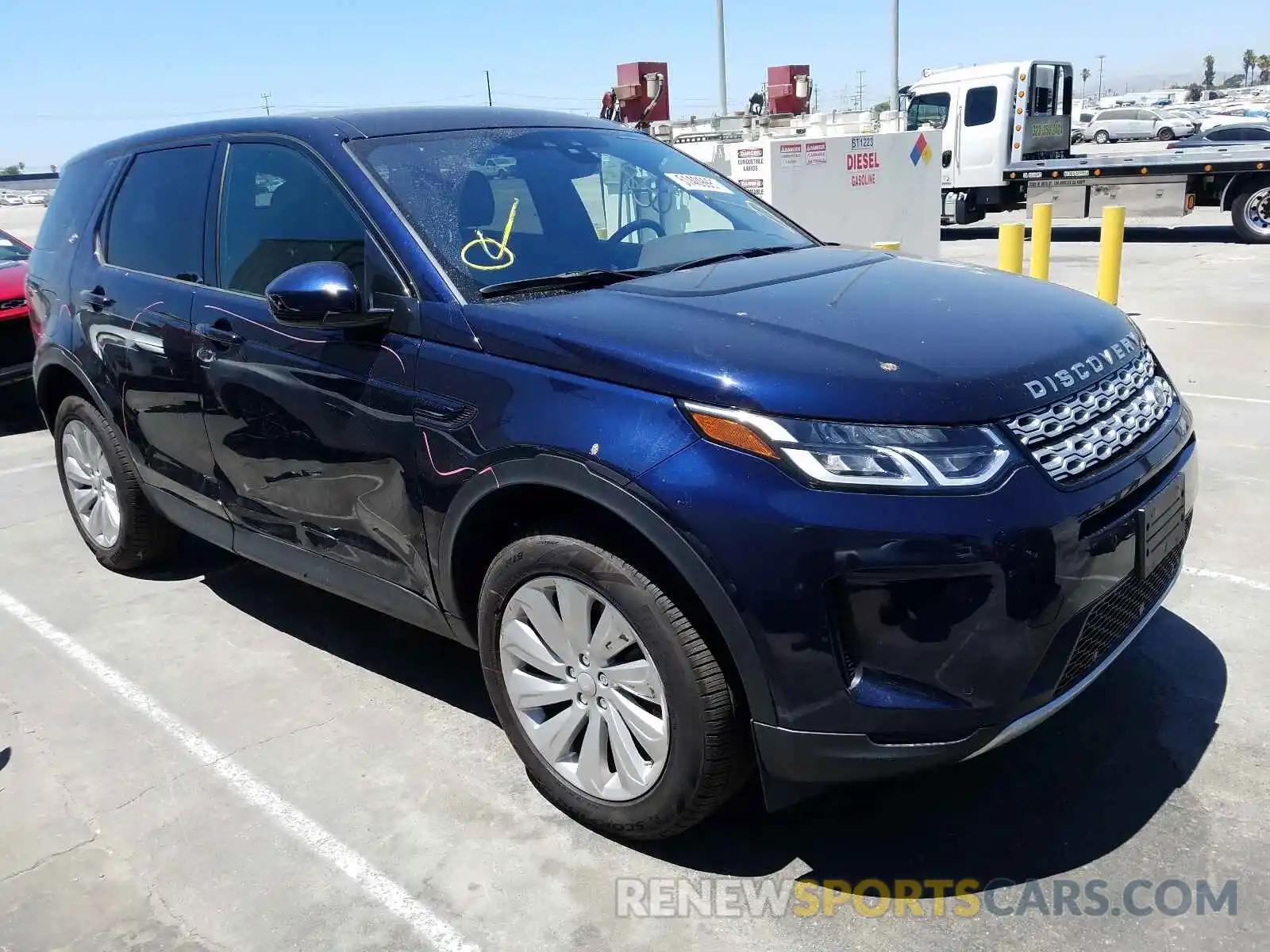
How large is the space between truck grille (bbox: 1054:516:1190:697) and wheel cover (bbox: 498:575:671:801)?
3.10ft

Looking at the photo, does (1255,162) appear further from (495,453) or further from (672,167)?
(495,453)

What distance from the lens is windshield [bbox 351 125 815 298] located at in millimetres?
3121

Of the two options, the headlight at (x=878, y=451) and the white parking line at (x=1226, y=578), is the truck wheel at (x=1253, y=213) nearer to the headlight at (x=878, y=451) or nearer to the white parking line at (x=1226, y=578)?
the white parking line at (x=1226, y=578)

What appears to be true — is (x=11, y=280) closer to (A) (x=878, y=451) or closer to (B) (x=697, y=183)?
(B) (x=697, y=183)

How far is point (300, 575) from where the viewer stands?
3.61m

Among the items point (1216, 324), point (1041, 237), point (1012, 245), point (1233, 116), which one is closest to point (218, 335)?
point (1012, 245)

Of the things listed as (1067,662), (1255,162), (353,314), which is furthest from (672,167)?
(1255,162)

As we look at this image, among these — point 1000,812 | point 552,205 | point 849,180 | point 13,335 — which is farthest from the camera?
point 849,180

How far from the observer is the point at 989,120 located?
1798 centimetres

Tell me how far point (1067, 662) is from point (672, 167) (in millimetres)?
2379

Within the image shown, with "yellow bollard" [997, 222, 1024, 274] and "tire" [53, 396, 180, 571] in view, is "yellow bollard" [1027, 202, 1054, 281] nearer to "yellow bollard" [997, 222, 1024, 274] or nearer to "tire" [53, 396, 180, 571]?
"yellow bollard" [997, 222, 1024, 274]

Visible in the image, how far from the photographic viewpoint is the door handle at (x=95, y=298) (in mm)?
4266

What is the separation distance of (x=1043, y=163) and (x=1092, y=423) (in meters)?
16.3

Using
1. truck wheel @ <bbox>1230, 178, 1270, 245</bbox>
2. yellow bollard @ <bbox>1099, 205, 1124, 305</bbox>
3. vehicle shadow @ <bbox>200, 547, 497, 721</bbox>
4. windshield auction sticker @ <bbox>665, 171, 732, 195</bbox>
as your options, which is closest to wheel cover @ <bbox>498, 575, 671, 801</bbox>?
vehicle shadow @ <bbox>200, 547, 497, 721</bbox>
